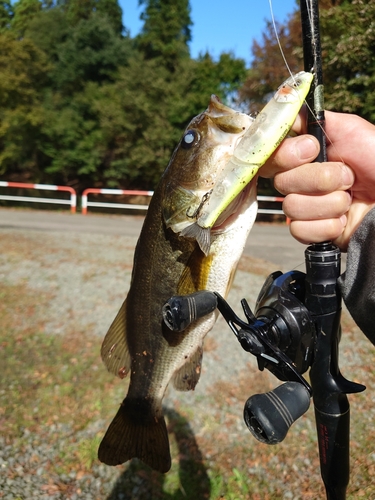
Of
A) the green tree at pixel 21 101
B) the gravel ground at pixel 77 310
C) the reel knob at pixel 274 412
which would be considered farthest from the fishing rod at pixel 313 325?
the green tree at pixel 21 101

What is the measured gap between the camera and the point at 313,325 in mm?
1509

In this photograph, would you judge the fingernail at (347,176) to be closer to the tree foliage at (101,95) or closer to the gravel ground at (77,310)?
the gravel ground at (77,310)

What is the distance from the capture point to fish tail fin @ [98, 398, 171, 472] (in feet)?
6.63

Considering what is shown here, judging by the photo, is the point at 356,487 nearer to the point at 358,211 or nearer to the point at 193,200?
the point at 358,211

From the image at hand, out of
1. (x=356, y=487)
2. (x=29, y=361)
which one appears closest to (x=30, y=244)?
(x=29, y=361)

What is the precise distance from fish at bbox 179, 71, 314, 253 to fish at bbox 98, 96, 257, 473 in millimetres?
115

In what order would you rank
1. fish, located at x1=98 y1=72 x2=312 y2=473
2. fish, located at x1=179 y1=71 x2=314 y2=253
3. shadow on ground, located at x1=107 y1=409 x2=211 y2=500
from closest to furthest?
fish, located at x1=179 y1=71 x2=314 y2=253 → fish, located at x1=98 y1=72 x2=312 y2=473 → shadow on ground, located at x1=107 y1=409 x2=211 y2=500

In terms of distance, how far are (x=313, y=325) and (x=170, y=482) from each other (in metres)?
2.45

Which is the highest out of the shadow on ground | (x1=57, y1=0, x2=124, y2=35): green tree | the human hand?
(x1=57, y1=0, x2=124, y2=35): green tree

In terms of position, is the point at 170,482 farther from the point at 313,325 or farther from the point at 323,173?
the point at 323,173

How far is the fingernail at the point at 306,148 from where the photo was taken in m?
1.47

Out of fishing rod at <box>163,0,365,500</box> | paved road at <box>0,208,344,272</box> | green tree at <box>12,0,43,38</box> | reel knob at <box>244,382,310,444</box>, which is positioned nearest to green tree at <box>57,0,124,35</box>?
green tree at <box>12,0,43,38</box>

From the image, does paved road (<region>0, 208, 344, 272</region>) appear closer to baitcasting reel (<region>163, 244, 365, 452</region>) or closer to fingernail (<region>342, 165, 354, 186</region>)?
fingernail (<region>342, 165, 354, 186</region>)

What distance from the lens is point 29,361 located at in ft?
15.3
